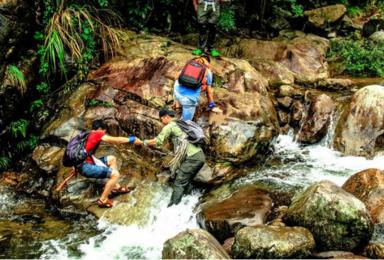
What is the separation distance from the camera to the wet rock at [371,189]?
5129 millimetres

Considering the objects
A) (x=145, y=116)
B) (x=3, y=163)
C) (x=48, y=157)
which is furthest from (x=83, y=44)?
(x=3, y=163)

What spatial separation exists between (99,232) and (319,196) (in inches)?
144

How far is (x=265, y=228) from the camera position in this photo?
455 cm

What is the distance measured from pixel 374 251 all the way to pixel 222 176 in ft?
9.74

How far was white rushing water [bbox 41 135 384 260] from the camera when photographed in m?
5.37

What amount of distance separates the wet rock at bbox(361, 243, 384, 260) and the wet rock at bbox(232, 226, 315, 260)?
0.73m

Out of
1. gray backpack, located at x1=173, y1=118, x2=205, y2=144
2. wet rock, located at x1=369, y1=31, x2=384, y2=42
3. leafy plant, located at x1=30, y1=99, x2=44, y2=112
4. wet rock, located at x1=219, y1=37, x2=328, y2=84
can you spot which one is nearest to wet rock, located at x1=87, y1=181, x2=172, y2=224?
gray backpack, located at x1=173, y1=118, x2=205, y2=144

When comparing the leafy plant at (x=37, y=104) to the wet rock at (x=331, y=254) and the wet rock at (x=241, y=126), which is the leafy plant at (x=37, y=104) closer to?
the wet rock at (x=241, y=126)

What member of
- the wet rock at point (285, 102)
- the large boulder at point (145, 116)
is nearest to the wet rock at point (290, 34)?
the wet rock at point (285, 102)

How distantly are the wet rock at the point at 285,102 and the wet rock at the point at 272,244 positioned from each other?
4525mm

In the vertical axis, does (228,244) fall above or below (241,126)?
below

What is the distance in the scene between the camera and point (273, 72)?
32.1 ft

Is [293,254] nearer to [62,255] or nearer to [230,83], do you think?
[62,255]

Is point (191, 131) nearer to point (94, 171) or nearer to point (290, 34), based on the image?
point (94, 171)
